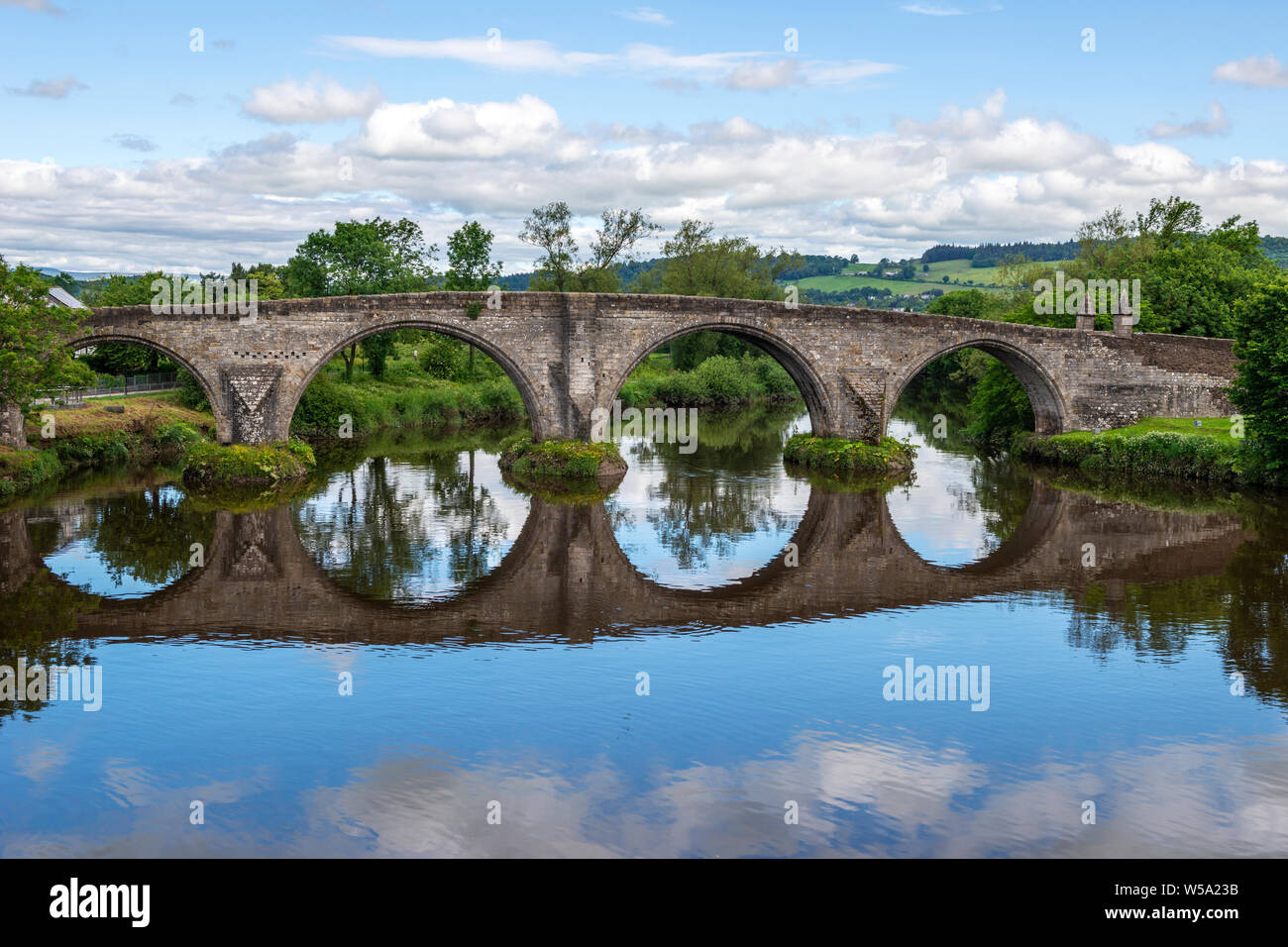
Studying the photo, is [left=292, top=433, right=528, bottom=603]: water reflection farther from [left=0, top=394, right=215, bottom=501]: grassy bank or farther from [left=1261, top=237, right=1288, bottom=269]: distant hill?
[left=1261, top=237, right=1288, bottom=269]: distant hill

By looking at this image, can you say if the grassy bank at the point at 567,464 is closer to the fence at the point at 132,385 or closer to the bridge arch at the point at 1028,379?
the bridge arch at the point at 1028,379

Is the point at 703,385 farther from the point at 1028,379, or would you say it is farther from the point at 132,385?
the point at 132,385

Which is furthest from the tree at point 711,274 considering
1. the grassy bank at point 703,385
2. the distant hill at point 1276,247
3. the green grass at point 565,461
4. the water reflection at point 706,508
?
the distant hill at point 1276,247

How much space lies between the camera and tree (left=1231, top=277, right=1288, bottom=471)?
29.3 metres

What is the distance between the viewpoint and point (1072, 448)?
39094mm

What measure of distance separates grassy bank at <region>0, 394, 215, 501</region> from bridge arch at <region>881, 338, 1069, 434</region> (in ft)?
85.0

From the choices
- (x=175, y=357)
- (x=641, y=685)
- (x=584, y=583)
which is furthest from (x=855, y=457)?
(x=641, y=685)

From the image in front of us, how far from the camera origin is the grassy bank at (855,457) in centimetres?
3691

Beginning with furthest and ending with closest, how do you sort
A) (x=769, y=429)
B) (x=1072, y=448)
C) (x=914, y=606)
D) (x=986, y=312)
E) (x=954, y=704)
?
(x=986, y=312) < (x=769, y=429) < (x=1072, y=448) < (x=914, y=606) < (x=954, y=704)

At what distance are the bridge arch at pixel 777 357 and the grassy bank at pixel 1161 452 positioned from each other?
866 centimetres

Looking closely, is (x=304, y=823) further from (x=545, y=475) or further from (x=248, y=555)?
(x=545, y=475)

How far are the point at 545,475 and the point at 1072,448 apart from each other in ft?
62.1

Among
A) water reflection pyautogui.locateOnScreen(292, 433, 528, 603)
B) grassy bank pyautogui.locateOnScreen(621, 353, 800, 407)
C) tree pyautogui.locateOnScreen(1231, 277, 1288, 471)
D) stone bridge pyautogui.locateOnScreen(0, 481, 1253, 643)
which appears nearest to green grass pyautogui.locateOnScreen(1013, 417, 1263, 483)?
tree pyautogui.locateOnScreen(1231, 277, 1288, 471)
